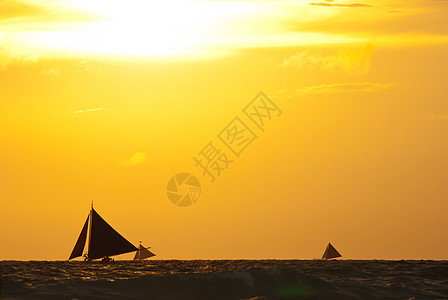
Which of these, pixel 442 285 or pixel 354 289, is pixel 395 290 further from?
pixel 442 285

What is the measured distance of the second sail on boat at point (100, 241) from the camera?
11150cm

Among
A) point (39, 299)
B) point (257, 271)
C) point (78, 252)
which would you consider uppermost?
point (78, 252)

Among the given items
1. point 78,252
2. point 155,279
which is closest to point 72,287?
point 155,279

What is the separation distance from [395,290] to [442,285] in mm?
6741

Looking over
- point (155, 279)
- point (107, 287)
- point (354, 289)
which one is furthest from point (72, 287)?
point (354, 289)

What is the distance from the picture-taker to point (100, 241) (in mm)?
114500

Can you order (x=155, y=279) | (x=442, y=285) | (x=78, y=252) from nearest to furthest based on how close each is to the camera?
(x=155, y=279) → (x=442, y=285) → (x=78, y=252)

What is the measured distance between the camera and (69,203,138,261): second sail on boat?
366 ft

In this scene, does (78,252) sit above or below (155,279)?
above

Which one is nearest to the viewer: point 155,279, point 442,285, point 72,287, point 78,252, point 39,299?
point 39,299

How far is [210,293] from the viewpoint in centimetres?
4072

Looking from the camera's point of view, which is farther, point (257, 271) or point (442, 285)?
point (442, 285)

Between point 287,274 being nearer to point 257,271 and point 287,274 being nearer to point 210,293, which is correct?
point 257,271

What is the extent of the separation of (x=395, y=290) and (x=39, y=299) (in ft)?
68.7
